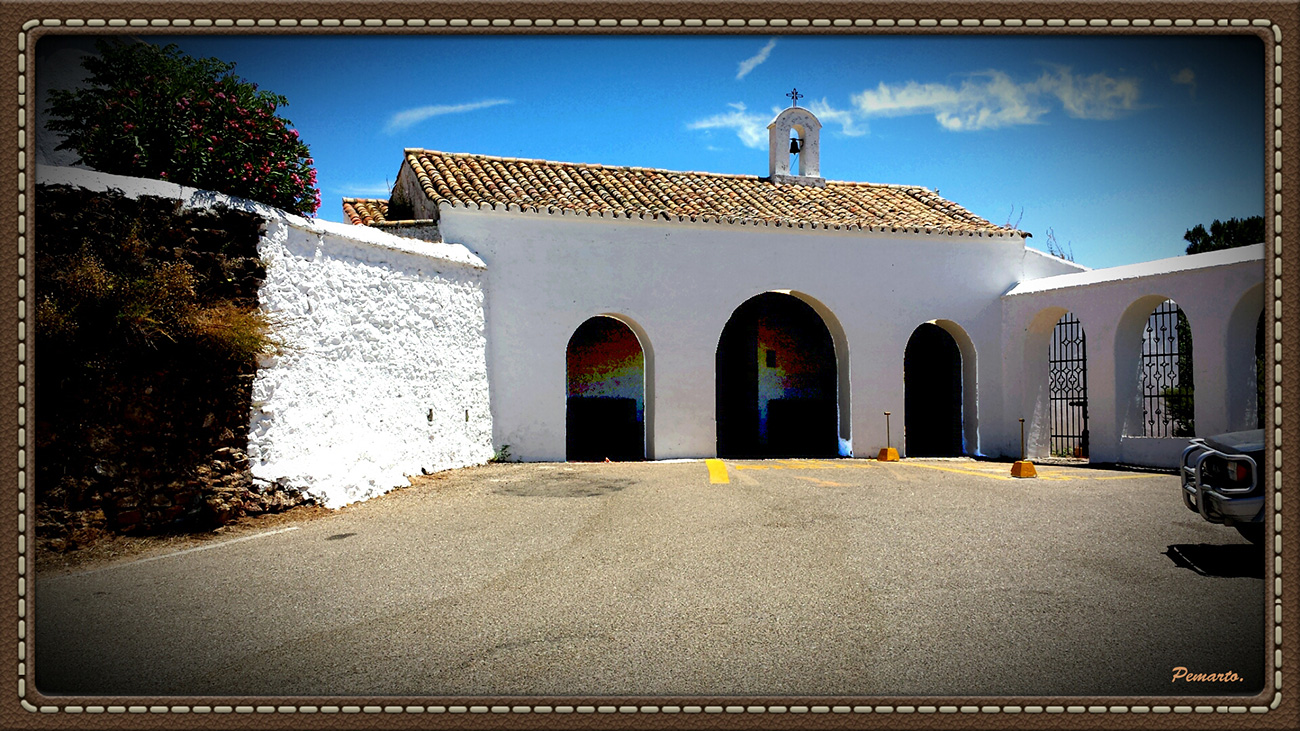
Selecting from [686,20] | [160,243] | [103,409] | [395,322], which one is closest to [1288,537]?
[686,20]

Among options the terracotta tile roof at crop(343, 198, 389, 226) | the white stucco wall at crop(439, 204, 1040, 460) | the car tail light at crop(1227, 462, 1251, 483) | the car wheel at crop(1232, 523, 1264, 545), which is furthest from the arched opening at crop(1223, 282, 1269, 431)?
the terracotta tile roof at crop(343, 198, 389, 226)

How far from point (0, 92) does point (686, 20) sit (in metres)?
2.27

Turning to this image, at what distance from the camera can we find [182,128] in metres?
5.09

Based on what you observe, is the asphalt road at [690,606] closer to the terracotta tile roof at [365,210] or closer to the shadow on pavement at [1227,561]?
the shadow on pavement at [1227,561]

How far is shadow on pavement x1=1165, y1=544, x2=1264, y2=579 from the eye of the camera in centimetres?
226

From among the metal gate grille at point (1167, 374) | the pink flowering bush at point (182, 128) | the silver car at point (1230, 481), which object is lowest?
the silver car at point (1230, 481)

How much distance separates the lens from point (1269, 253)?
86.7 inches

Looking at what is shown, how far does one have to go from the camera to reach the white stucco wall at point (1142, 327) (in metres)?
2.43

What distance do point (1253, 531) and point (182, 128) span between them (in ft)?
22.1

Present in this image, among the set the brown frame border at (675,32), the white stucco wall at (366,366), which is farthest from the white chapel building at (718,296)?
the brown frame border at (675,32)

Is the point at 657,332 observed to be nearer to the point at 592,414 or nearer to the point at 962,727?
the point at 592,414

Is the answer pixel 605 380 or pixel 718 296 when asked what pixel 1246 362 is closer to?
pixel 718 296

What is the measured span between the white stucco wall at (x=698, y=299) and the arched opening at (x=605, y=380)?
2995 mm

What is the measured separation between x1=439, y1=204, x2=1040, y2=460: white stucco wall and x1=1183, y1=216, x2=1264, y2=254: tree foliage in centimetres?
780
